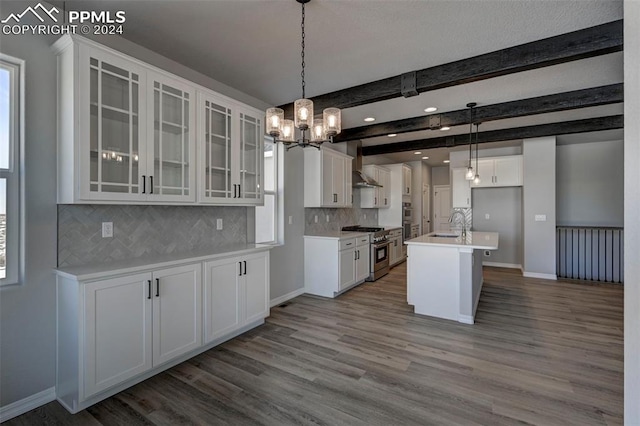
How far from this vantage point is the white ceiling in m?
2.19

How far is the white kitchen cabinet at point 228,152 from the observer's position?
2848 mm

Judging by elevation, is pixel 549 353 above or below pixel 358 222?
below

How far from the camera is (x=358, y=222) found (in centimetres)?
Answer: 679

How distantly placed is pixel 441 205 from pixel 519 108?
223 inches

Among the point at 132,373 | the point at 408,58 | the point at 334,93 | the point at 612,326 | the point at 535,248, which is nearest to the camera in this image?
the point at 132,373

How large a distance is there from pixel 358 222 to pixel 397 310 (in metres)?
3.05

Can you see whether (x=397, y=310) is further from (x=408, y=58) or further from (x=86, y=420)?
(x=86, y=420)

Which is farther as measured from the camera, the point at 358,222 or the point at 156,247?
the point at 358,222

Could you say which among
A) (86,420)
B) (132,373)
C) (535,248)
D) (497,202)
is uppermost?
(497,202)

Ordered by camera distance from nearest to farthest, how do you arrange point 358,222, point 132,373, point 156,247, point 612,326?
point 132,373
point 156,247
point 612,326
point 358,222

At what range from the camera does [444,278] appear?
3639 mm

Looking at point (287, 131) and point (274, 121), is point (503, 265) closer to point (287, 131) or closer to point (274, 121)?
point (287, 131)

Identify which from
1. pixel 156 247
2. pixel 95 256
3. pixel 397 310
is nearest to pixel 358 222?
pixel 397 310

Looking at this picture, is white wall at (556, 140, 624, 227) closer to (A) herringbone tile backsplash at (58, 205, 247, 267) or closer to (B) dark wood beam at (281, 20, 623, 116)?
(B) dark wood beam at (281, 20, 623, 116)
